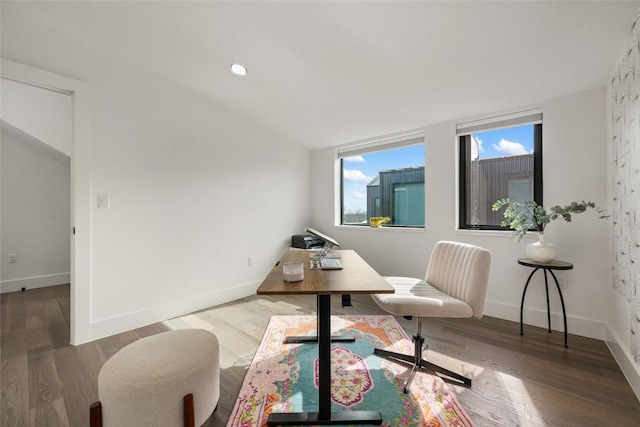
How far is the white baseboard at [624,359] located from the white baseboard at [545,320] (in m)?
0.10

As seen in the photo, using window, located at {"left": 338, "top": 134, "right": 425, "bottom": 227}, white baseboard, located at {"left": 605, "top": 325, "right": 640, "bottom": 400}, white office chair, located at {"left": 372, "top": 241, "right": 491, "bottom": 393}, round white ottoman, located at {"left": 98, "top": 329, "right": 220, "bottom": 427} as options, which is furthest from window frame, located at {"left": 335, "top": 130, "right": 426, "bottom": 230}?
round white ottoman, located at {"left": 98, "top": 329, "right": 220, "bottom": 427}

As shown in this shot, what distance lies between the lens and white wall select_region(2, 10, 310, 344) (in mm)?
2363

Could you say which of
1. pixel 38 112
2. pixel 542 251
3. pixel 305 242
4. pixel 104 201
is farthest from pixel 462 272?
pixel 38 112

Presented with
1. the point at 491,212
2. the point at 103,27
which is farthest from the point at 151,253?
the point at 491,212

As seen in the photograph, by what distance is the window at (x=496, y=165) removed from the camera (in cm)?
260

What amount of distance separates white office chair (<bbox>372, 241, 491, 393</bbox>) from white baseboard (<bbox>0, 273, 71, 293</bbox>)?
488 cm

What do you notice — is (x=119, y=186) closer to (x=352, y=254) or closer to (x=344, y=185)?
(x=352, y=254)

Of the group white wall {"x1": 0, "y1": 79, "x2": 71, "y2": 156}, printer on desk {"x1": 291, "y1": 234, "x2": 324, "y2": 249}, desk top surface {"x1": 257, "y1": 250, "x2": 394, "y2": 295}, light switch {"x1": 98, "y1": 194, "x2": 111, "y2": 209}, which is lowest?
printer on desk {"x1": 291, "y1": 234, "x2": 324, "y2": 249}

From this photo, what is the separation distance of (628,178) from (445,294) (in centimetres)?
135

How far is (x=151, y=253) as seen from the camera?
2.71m

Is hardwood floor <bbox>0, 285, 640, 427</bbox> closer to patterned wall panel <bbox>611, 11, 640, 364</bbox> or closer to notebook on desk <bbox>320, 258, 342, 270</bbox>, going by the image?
patterned wall panel <bbox>611, 11, 640, 364</bbox>

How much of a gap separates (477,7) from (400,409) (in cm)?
236

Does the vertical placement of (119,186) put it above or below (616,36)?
below

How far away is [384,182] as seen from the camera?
3818mm
